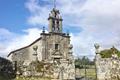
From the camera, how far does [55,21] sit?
48.5 metres

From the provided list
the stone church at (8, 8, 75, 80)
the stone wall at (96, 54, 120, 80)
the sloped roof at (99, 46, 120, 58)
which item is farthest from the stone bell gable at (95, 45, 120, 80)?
the stone church at (8, 8, 75, 80)

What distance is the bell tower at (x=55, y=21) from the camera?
4834 cm

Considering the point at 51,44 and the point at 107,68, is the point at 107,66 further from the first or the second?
the point at 51,44

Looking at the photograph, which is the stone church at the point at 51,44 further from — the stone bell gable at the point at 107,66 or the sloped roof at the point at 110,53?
the stone bell gable at the point at 107,66

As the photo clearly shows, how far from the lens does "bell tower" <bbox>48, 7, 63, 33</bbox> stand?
48.3 meters

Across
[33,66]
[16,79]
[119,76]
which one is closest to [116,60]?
[119,76]

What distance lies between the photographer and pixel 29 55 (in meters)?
47.9

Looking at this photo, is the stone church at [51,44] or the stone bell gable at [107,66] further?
the stone church at [51,44]

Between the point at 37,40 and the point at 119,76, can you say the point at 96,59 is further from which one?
the point at 37,40

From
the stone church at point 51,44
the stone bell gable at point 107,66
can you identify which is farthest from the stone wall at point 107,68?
the stone church at point 51,44

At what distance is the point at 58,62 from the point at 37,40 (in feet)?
91.5

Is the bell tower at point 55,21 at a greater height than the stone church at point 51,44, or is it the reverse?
the bell tower at point 55,21

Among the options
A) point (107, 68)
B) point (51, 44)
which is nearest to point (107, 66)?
point (107, 68)

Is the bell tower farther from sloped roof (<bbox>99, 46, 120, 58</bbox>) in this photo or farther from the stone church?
sloped roof (<bbox>99, 46, 120, 58</bbox>)
